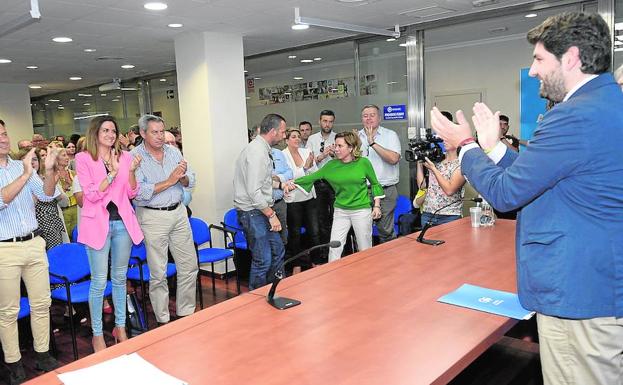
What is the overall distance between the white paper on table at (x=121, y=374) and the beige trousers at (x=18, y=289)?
6.51 ft

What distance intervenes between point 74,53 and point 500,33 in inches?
238

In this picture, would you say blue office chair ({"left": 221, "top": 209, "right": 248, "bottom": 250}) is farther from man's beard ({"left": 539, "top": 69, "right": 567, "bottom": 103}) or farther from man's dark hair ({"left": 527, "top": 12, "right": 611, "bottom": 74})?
man's dark hair ({"left": 527, "top": 12, "right": 611, "bottom": 74})

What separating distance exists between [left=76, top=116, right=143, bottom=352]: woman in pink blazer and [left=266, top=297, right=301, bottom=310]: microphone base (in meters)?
1.91

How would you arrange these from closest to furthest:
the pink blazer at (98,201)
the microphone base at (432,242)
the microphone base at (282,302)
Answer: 1. the microphone base at (282,302)
2. the microphone base at (432,242)
3. the pink blazer at (98,201)

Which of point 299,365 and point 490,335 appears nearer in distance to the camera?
point 299,365

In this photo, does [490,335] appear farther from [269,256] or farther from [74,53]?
[74,53]

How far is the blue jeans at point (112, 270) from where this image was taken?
11.9 feet

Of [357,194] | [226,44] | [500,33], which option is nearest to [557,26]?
[357,194]

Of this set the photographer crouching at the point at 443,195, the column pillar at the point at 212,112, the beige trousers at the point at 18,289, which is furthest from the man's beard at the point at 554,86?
the column pillar at the point at 212,112

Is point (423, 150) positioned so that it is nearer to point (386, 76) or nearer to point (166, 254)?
point (166, 254)

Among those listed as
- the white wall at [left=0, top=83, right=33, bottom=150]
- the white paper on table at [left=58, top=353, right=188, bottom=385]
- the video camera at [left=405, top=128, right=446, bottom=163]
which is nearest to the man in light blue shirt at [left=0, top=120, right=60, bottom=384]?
the white paper on table at [left=58, top=353, right=188, bottom=385]

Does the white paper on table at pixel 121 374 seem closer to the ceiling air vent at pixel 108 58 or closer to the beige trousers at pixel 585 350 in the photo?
the beige trousers at pixel 585 350

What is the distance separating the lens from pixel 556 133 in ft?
4.70

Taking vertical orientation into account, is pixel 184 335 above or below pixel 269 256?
above
